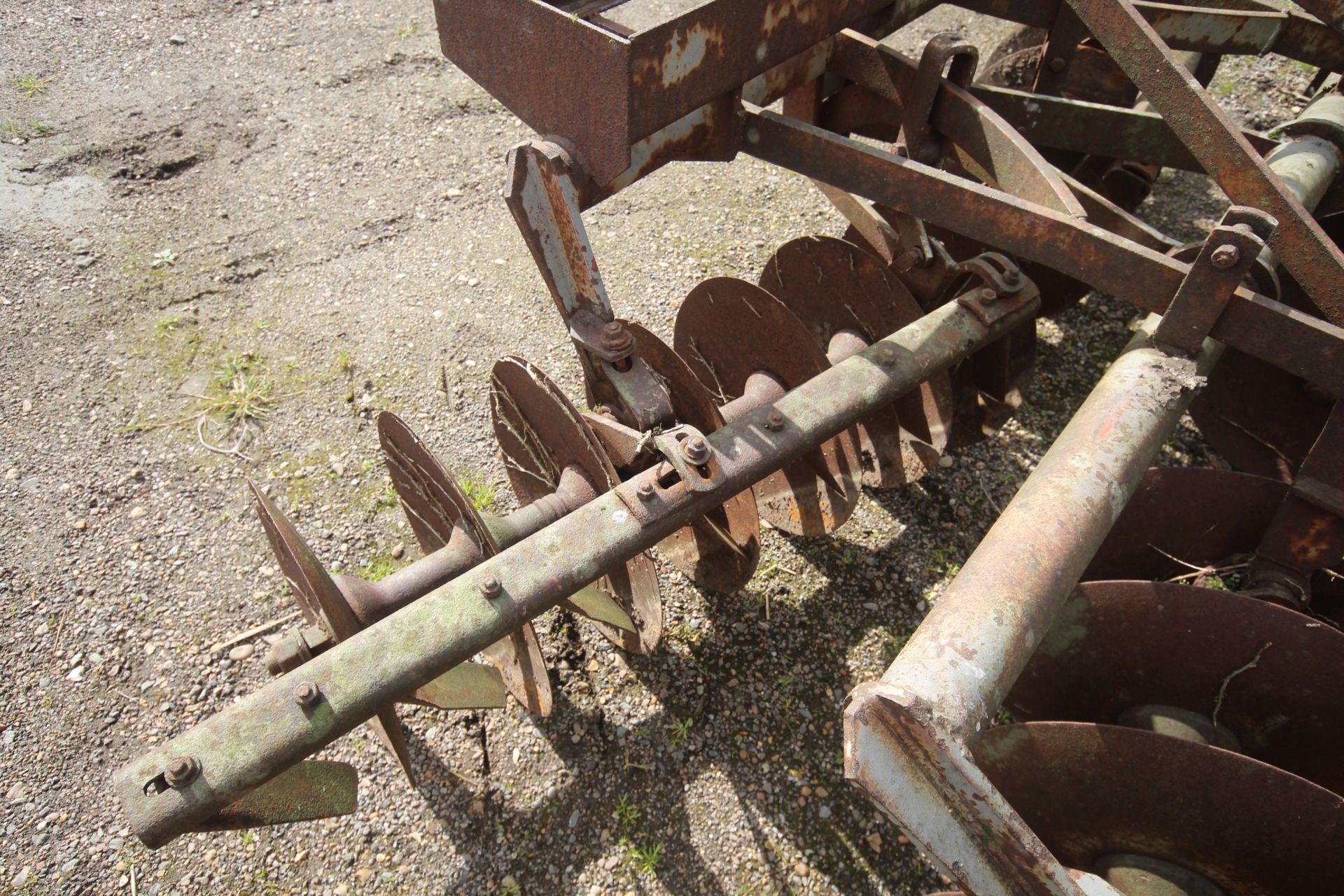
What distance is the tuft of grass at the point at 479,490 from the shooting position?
120 inches

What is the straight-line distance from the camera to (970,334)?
90.0 inches

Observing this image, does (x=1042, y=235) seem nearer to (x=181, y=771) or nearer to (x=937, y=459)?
(x=937, y=459)

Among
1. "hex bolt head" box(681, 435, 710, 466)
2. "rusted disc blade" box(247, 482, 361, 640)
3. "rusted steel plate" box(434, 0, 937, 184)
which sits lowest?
"rusted disc blade" box(247, 482, 361, 640)

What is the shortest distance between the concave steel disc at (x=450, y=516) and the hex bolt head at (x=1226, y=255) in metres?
1.69

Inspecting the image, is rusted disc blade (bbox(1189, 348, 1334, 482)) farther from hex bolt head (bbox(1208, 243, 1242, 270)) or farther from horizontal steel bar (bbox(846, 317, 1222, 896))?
horizontal steel bar (bbox(846, 317, 1222, 896))

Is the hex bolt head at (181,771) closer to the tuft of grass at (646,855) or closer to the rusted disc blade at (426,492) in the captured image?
the rusted disc blade at (426,492)

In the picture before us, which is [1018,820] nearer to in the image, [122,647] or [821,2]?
[821,2]

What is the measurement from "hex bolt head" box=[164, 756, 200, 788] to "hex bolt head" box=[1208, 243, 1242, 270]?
7.15ft

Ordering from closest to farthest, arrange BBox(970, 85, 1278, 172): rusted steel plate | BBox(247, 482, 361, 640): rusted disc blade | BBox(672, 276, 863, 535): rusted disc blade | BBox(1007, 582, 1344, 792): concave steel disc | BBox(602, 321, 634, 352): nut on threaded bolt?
BBox(247, 482, 361, 640): rusted disc blade < BBox(1007, 582, 1344, 792): concave steel disc < BBox(602, 321, 634, 352): nut on threaded bolt < BBox(672, 276, 863, 535): rusted disc blade < BBox(970, 85, 1278, 172): rusted steel plate

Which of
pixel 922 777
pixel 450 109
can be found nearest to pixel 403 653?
pixel 922 777

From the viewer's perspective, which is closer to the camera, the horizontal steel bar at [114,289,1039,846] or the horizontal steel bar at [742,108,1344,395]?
the horizontal steel bar at [114,289,1039,846]

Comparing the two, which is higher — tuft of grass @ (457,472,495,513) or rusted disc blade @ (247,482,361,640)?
rusted disc blade @ (247,482,361,640)

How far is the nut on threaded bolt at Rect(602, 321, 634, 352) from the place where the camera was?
6.39ft

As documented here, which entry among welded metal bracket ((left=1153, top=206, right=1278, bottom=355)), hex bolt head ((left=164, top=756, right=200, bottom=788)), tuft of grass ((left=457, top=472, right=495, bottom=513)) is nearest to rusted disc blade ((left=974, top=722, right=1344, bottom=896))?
welded metal bracket ((left=1153, top=206, right=1278, bottom=355))
